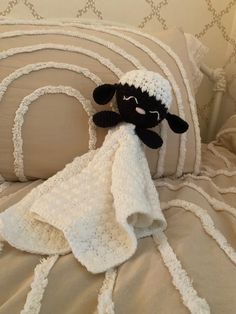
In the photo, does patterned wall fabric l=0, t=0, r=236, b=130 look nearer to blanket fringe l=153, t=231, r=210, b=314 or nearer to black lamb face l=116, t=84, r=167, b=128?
black lamb face l=116, t=84, r=167, b=128

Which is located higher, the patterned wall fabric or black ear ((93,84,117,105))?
the patterned wall fabric

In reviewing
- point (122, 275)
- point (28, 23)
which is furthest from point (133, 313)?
point (28, 23)

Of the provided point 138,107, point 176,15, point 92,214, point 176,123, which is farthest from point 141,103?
point 176,15

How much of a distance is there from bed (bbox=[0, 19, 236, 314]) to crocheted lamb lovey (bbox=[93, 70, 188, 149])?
48 millimetres

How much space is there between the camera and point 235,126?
1.20m

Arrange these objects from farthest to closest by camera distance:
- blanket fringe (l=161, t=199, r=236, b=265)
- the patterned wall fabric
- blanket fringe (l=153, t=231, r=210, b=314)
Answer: the patterned wall fabric
blanket fringe (l=161, t=199, r=236, b=265)
blanket fringe (l=153, t=231, r=210, b=314)

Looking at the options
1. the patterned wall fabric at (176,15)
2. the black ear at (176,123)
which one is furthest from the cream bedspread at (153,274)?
the patterned wall fabric at (176,15)

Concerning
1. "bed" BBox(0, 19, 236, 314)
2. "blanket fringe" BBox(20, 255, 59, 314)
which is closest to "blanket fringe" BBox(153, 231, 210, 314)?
"bed" BBox(0, 19, 236, 314)

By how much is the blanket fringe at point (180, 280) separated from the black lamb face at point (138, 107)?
0.26 m

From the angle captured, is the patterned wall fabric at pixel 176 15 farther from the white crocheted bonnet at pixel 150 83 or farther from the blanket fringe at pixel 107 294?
the blanket fringe at pixel 107 294

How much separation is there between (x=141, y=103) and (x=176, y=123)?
116mm

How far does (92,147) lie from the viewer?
32.4 inches

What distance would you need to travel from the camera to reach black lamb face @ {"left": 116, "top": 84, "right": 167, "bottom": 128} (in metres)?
0.76

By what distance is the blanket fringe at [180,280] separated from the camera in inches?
20.8
